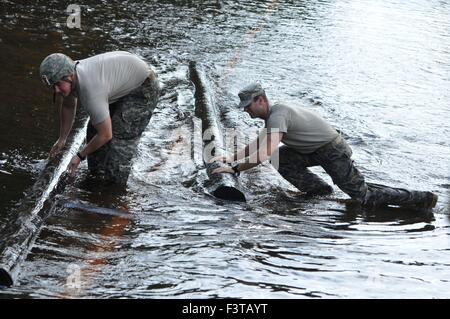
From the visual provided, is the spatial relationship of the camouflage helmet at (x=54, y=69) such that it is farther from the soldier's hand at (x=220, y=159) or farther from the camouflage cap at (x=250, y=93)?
the soldier's hand at (x=220, y=159)

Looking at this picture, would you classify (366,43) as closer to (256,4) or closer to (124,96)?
(256,4)

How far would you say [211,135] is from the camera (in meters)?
9.20

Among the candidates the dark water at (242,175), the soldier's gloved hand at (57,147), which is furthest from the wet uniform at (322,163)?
the soldier's gloved hand at (57,147)

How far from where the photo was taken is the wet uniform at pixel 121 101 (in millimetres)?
6930

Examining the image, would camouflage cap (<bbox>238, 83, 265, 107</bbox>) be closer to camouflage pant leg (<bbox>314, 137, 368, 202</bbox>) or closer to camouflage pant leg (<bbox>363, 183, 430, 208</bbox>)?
camouflage pant leg (<bbox>314, 137, 368, 202</bbox>)

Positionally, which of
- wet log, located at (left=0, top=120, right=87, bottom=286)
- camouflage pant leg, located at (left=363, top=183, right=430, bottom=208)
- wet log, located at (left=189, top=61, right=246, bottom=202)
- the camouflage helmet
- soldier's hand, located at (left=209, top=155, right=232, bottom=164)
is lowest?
camouflage pant leg, located at (left=363, top=183, right=430, bottom=208)

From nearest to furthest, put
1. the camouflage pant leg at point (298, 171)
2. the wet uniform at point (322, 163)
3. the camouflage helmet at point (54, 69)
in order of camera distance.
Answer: the camouflage helmet at point (54, 69), the wet uniform at point (322, 163), the camouflage pant leg at point (298, 171)

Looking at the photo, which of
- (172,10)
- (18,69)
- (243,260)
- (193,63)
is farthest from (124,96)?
(172,10)

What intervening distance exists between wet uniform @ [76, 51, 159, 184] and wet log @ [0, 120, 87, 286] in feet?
1.52

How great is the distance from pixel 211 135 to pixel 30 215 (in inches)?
135

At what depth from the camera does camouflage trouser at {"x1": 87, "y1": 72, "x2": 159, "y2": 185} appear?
7.39 m

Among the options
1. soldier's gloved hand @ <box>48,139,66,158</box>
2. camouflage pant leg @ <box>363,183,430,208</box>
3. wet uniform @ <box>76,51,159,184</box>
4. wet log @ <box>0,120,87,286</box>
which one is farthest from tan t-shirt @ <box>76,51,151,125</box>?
camouflage pant leg @ <box>363,183,430,208</box>

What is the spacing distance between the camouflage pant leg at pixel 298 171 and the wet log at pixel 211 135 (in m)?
0.70

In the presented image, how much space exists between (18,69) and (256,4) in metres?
10.2
